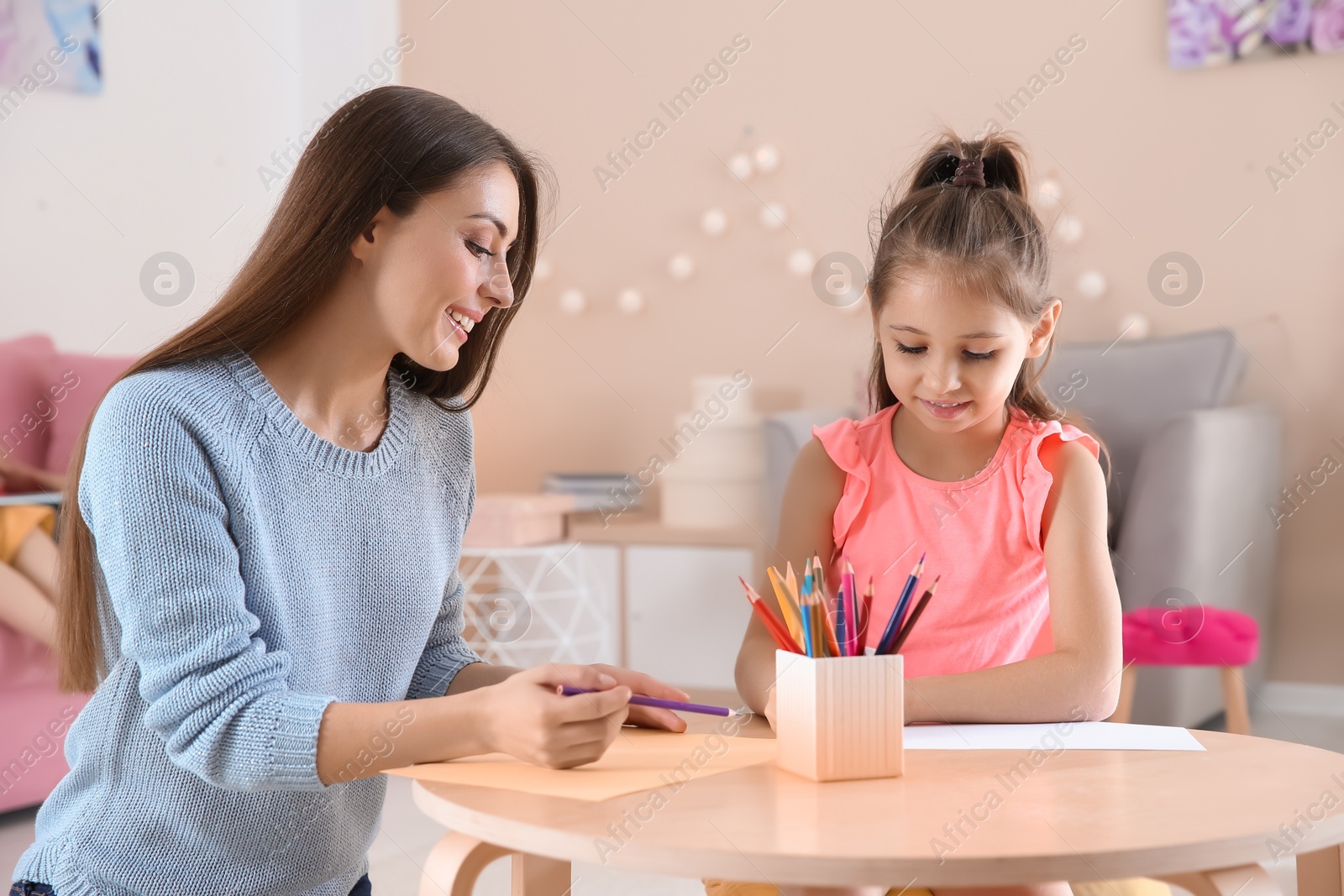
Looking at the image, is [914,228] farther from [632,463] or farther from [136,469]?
[632,463]

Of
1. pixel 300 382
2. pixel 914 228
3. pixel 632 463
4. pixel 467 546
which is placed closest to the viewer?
pixel 300 382

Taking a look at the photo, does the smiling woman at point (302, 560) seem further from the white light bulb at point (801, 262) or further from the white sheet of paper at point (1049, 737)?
the white light bulb at point (801, 262)

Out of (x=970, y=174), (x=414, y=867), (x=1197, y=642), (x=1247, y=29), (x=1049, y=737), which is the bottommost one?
(x=414, y=867)

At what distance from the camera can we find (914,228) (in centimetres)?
116

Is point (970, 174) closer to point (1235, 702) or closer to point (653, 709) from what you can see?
point (653, 709)

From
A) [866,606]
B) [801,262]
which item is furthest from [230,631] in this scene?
[801,262]

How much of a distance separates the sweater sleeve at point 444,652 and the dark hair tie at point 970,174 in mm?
542

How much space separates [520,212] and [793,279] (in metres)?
2.44

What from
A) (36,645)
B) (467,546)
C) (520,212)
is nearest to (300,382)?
(520,212)

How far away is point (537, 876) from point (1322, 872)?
1.73ft

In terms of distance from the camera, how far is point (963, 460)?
1176 millimetres

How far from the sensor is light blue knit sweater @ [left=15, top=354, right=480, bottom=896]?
2.49 ft

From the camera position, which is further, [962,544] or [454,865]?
[962,544]

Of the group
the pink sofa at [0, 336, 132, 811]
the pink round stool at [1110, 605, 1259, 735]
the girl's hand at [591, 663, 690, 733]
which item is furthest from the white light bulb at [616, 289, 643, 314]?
the girl's hand at [591, 663, 690, 733]
